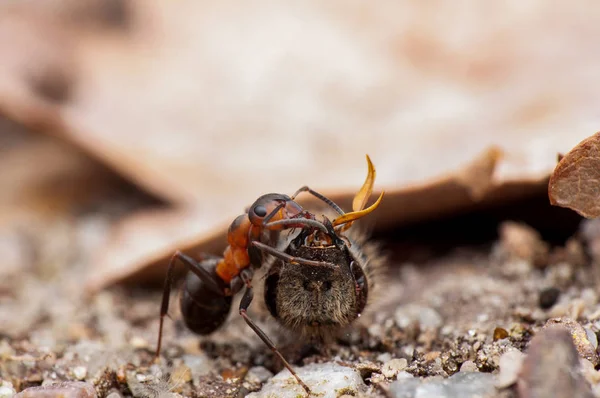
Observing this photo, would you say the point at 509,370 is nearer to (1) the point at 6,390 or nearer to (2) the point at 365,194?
(2) the point at 365,194

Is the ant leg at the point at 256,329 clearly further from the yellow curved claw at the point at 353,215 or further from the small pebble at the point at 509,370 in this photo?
the small pebble at the point at 509,370

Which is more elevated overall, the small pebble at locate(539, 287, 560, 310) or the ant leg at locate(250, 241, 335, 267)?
the ant leg at locate(250, 241, 335, 267)

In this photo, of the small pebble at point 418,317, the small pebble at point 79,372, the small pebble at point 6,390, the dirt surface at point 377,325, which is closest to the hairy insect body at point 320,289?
the dirt surface at point 377,325

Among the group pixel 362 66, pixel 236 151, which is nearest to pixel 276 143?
pixel 236 151

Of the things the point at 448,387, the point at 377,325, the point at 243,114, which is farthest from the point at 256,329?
the point at 243,114

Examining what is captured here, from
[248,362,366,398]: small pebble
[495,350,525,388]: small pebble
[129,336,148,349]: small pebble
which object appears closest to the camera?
[495,350,525,388]: small pebble

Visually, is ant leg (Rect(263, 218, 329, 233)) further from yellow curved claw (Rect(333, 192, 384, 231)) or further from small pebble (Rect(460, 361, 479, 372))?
small pebble (Rect(460, 361, 479, 372))

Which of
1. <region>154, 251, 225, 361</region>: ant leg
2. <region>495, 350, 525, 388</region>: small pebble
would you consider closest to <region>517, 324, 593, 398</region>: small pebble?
<region>495, 350, 525, 388</region>: small pebble
